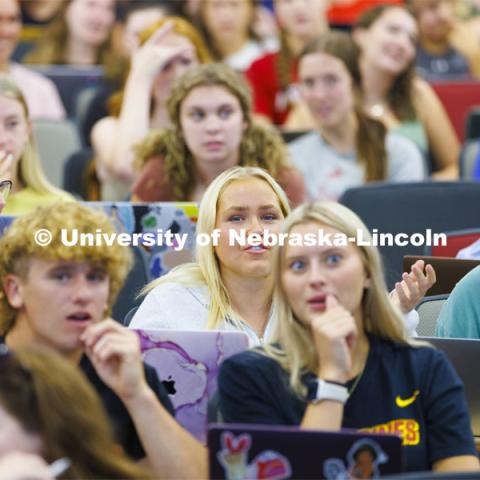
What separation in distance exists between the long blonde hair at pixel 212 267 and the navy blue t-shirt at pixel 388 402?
0.70 metres

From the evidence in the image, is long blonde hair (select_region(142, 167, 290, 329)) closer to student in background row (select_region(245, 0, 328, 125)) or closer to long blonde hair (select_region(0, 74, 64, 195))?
long blonde hair (select_region(0, 74, 64, 195))

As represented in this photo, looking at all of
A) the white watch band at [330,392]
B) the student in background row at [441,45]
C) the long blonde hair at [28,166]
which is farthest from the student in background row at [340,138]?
the white watch band at [330,392]

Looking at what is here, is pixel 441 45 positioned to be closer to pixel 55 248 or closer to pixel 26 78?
pixel 26 78

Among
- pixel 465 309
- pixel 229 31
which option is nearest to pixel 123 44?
pixel 229 31

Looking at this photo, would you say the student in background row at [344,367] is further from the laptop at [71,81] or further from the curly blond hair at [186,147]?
the laptop at [71,81]

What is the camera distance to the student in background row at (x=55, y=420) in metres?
2.61

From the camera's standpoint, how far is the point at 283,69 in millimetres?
8078

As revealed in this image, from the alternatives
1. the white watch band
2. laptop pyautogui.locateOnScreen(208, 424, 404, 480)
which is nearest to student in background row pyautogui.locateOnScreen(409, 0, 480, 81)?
the white watch band

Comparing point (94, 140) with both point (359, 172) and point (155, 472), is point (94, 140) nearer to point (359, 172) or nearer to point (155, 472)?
point (359, 172)

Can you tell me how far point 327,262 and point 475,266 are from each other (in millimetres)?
910

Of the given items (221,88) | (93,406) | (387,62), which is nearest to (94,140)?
(221,88)

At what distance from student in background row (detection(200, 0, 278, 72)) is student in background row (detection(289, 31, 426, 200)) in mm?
1886

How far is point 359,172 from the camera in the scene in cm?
641

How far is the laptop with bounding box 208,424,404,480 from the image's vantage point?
9.02 feet
